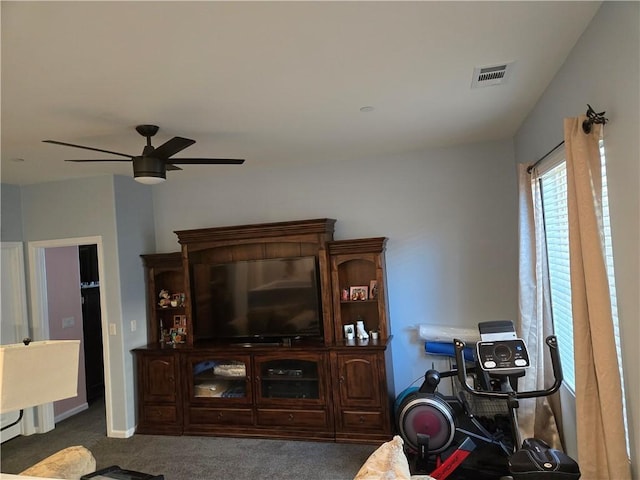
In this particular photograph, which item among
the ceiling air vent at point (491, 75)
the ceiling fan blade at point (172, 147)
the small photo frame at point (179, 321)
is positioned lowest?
the small photo frame at point (179, 321)

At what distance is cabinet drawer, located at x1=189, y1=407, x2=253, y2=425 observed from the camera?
13.4 feet

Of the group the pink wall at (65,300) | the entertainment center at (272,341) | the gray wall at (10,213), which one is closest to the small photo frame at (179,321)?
the entertainment center at (272,341)

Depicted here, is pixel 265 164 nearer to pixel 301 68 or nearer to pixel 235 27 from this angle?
pixel 301 68

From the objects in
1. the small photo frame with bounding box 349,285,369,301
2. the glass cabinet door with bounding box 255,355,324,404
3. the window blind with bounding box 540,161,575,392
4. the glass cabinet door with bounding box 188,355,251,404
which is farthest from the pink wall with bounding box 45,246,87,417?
the window blind with bounding box 540,161,575,392

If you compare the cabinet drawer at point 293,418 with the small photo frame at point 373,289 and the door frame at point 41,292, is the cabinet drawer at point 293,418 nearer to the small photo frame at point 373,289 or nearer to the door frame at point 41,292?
the small photo frame at point 373,289

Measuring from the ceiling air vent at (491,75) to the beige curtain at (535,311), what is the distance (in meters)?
0.81

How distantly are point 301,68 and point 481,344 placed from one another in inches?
70.5

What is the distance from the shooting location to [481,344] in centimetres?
237

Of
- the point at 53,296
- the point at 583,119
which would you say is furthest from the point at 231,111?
the point at 53,296

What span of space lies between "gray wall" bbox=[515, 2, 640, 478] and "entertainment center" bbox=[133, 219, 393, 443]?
226 centimetres

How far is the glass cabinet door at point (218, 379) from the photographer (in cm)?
416

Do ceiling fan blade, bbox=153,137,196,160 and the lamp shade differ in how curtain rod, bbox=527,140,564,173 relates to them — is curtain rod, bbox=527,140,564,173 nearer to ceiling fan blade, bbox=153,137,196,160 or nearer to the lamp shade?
ceiling fan blade, bbox=153,137,196,160

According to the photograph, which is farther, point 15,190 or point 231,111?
point 15,190

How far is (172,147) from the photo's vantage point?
2.74m
